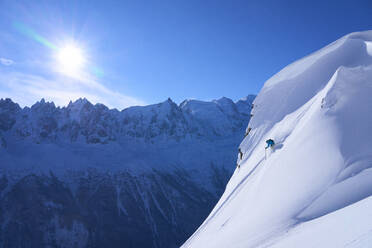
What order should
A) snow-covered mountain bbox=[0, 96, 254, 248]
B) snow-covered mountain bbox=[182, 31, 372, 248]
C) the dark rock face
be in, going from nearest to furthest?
snow-covered mountain bbox=[182, 31, 372, 248] → the dark rock face → snow-covered mountain bbox=[0, 96, 254, 248]

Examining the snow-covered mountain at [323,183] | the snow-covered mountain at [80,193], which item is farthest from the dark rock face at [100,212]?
the snow-covered mountain at [323,183]

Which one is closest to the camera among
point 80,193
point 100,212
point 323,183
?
point 323,183

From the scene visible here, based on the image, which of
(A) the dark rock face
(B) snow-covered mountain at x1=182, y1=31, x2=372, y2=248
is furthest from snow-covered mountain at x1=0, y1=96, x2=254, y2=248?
(B) snow-covered mountain at x1=182, y1=31, x2=372, y2=248

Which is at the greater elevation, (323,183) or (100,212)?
(323,183)

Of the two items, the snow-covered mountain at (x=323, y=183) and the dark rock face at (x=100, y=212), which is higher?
the snow-covered mountain at (x=323, y=183)

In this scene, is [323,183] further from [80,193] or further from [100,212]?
[80,193]

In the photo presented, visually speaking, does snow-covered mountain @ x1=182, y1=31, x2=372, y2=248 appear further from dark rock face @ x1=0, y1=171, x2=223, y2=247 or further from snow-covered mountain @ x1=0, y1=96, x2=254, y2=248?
dark rock face @ x1=0, y1=171, x2=223, y2=247

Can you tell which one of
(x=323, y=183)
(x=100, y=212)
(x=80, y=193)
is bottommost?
(x=100, y=212)

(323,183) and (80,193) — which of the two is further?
(80,193)

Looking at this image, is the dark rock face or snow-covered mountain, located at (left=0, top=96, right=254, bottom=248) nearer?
the dark rock face

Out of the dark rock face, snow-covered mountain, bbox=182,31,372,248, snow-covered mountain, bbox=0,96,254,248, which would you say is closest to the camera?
snow-covered mountain, bbox=182,31,372,248

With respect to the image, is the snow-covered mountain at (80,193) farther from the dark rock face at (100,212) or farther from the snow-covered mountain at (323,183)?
the snow-covered mountain at (323,183)

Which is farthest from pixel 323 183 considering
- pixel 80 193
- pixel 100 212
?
pixel 80 193

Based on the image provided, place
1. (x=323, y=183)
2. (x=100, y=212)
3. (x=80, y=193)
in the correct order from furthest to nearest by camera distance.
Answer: (x=80, y=193) → (x=100, y=212) → (x=323, y=183)
